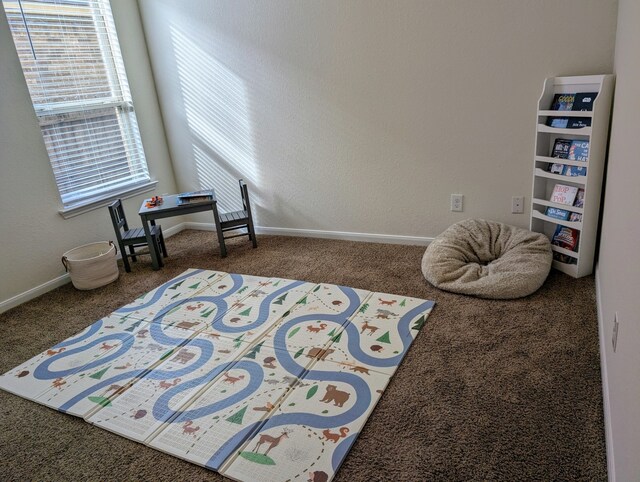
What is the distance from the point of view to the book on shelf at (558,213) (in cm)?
256

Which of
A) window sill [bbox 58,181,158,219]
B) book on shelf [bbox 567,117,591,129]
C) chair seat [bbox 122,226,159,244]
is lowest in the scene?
chair seat [bbox 122,226,159,244]

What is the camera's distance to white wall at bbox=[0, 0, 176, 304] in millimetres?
2863

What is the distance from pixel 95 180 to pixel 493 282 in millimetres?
2980

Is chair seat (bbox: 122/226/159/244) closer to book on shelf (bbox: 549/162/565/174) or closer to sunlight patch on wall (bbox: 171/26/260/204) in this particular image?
sunlight patch on wall (bbox: 171/26/260/204)

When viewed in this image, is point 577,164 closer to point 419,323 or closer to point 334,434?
point 419,323

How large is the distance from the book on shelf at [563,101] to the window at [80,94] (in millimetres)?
3138

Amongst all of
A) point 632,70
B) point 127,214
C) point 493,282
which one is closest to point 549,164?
point 493,282

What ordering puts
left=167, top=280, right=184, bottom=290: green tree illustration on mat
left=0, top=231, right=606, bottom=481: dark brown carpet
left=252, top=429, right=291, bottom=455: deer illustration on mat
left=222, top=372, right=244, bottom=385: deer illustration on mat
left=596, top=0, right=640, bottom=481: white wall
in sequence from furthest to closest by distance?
1. left=167, top=280, right=184, bottom=290: green tree illustration on mat
2. left=222, top=372, right=244, bottom=385: deer illustration on mat
3. left=252, top=429, right=291, bottom=455: deer illustration on mat
4. left=0, top=231, right=606, bottom=481: dark brown carpet
5. left=596, top=0, right=640, bottom=481: white wall

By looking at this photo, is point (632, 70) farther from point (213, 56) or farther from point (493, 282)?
point (213, 56)

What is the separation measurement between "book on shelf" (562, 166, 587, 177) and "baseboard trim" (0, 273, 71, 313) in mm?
3370

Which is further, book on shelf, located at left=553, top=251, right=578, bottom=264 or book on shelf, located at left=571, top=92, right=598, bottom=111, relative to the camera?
book on shelf, located at left=553, top=251, right=578, bottom=264

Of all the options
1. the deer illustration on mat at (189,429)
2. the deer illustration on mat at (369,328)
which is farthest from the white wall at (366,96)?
the deer illustration on mat at (189,429)

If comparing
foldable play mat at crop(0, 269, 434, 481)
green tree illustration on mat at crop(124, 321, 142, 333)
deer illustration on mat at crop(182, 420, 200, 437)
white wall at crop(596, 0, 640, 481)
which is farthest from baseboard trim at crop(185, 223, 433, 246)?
deer illustration on mat at crop(182, 420, 200, 437)

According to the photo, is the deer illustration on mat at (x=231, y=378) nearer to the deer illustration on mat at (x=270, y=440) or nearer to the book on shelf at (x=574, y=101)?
the deer illustration on mat at (x=270, y=440)
